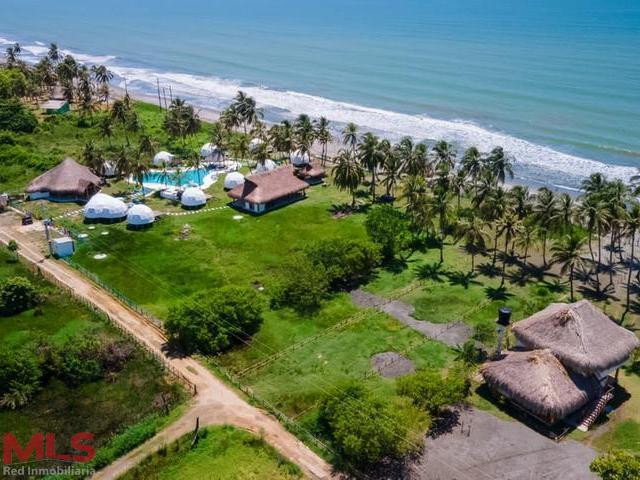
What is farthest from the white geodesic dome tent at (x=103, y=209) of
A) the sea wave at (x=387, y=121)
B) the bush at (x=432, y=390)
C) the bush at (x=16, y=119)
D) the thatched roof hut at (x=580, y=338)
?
the sea wave at (x=387, y=121)

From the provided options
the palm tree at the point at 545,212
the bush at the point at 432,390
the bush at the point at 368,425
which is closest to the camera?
the bush at the point at 368,425

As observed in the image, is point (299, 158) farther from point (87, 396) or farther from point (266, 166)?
point (87, 396)

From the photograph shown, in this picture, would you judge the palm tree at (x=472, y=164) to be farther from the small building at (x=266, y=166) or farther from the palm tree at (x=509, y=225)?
the small building at (x=266, y=166)

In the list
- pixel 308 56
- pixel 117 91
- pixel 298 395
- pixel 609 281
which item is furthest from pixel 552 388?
pixel 308 56

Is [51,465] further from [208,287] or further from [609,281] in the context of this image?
[609,281]

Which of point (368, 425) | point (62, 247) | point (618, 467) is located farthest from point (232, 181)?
point (618, 467)

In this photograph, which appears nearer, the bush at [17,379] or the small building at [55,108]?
the bush at [17,379]

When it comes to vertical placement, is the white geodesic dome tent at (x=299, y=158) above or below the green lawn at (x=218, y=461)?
above

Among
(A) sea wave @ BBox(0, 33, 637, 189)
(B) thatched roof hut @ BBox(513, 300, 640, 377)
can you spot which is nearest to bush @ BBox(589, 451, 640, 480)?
(B) thatched roof hut @ BBox(513, 300, 640, 377)
